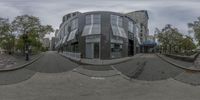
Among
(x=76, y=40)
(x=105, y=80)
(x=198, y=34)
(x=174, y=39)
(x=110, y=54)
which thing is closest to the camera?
(x=105, y=80)

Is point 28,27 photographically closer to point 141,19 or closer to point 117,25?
point 117,25

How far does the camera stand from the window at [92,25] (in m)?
17.9

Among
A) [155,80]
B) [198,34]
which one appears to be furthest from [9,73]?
[198,34]

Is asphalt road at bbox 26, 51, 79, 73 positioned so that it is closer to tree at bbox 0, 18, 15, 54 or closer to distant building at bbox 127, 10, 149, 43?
tree at bbox 0, 18, 15, 54

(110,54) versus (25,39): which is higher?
(25,39)

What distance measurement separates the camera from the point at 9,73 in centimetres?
962

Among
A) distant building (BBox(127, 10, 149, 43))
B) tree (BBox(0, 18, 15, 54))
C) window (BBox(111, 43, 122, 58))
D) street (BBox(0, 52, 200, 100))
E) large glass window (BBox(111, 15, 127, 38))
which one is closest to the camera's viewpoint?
street (BBox(0, 52, 200, 100))

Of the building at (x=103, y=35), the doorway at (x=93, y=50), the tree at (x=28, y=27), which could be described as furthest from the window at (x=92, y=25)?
the tree at (x=28, y=27)

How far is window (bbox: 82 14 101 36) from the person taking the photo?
58.6 ft

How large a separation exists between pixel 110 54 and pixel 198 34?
44.7 feet

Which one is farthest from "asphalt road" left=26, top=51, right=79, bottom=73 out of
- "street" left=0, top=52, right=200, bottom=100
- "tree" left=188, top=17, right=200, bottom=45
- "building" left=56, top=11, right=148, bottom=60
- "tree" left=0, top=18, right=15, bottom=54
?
"tree" left=188, top=17, right=200, bottom=45

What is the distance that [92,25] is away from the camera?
17984 millimetres

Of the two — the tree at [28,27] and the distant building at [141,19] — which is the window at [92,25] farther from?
the distant building at [141,19]

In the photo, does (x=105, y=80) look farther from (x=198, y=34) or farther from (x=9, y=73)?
(x=198, y=34)
